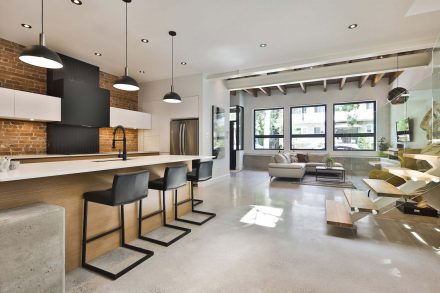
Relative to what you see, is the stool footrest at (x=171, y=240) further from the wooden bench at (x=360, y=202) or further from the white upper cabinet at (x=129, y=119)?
the white upper cabinet at (x=129, y=119)

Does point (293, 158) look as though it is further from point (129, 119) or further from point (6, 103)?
point (6, 103)

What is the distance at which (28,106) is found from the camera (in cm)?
386

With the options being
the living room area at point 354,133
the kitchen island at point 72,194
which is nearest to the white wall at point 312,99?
the living room area at point 354,133

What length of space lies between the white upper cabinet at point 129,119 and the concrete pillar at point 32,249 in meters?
4.16

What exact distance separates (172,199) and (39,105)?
3.14 m

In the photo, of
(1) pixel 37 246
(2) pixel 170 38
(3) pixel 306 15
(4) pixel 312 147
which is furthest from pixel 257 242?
(4) pixel 312 147

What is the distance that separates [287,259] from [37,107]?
485 centimetres

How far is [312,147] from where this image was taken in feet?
29.7

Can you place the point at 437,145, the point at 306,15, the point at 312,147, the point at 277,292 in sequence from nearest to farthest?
the point at 277,292 → the point at 437,145 → the point at 306,15 → the point at 312,147

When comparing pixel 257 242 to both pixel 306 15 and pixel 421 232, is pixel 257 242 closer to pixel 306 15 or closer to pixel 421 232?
pixel 421 232

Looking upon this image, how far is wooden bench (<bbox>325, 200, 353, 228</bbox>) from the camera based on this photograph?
9.14 feet

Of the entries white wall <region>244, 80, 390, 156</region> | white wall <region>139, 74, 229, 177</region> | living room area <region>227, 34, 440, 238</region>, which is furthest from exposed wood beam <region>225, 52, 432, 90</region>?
white wall <region>244, 80, 390, 156</region>

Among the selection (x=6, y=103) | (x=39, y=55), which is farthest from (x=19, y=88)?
(x=39, y=55)

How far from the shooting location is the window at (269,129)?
31.5ft
